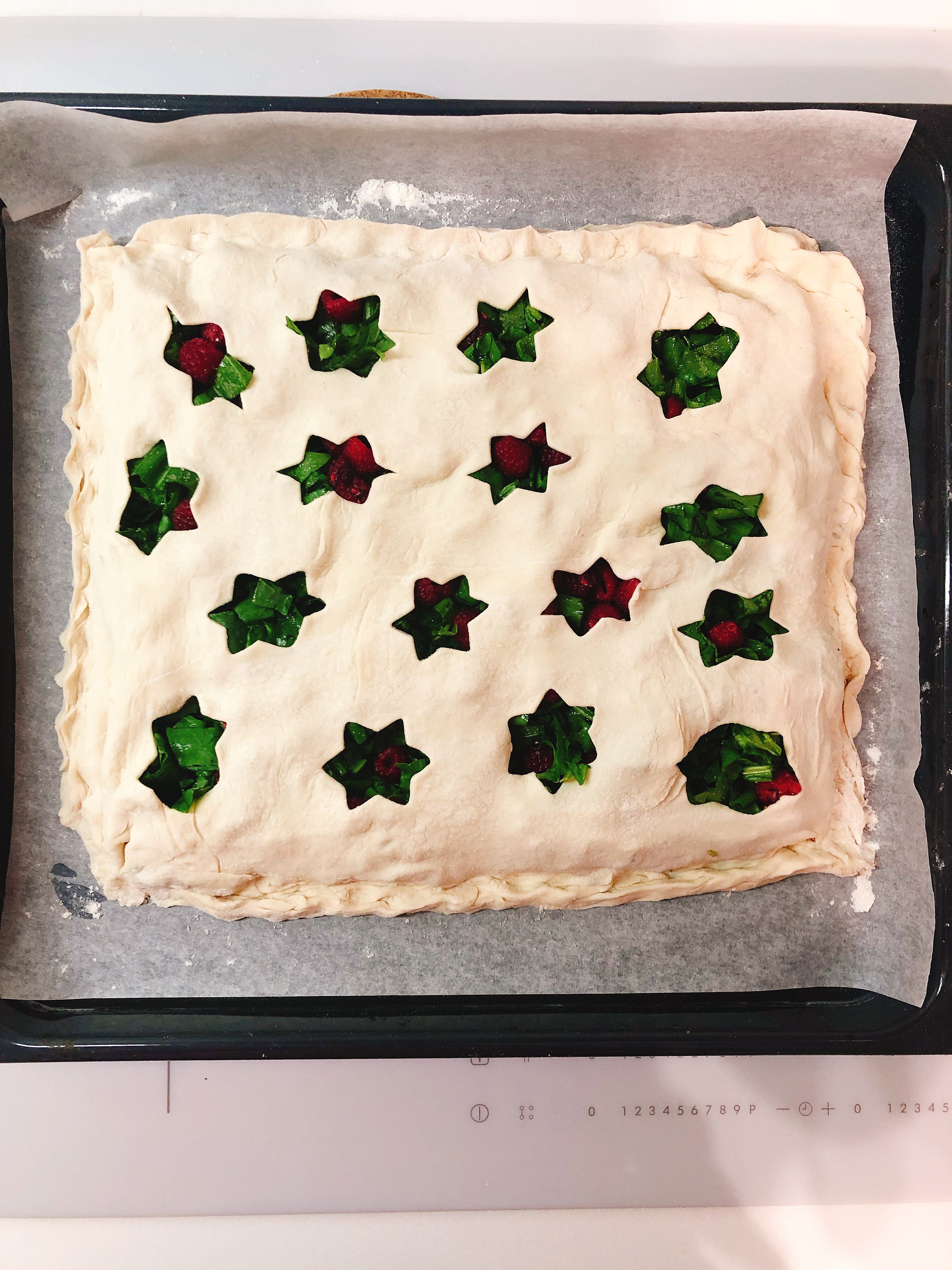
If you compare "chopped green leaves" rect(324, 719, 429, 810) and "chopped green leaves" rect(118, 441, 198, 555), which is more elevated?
"chopped green leaves" rect(118, 441, 198, 555)

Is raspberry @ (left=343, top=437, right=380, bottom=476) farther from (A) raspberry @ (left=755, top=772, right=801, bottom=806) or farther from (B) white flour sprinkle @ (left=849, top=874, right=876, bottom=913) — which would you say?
(B) white flour sprinkle @ (left=849, top=874, right=876, bottom=913)

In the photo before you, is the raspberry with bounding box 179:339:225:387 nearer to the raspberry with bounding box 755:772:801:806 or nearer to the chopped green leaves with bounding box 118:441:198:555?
the chopped green leaves with bounding box 118:441:198:555

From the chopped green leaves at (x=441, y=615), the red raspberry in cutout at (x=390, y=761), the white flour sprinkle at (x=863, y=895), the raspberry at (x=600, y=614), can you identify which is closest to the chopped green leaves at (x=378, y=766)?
the red raspberry in cutout at (x=390, y=761)

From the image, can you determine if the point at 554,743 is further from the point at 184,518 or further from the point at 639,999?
the point at 184,518

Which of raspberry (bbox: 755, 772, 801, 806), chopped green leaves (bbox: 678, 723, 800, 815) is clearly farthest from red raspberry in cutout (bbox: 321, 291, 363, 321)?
raspberry (bbox: 755, 772, 801, 806)

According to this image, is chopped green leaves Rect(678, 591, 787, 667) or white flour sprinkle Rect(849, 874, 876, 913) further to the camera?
white flour sprinkle Rect(849, 874, 876, 913)

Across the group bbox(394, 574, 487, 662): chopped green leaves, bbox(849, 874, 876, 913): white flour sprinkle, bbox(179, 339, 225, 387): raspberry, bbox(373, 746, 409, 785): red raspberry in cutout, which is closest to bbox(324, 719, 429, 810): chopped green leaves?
bbox(373, 746, 409, 785): red raspberry in cutout

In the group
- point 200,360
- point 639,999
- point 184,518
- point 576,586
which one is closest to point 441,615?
point 576,586
